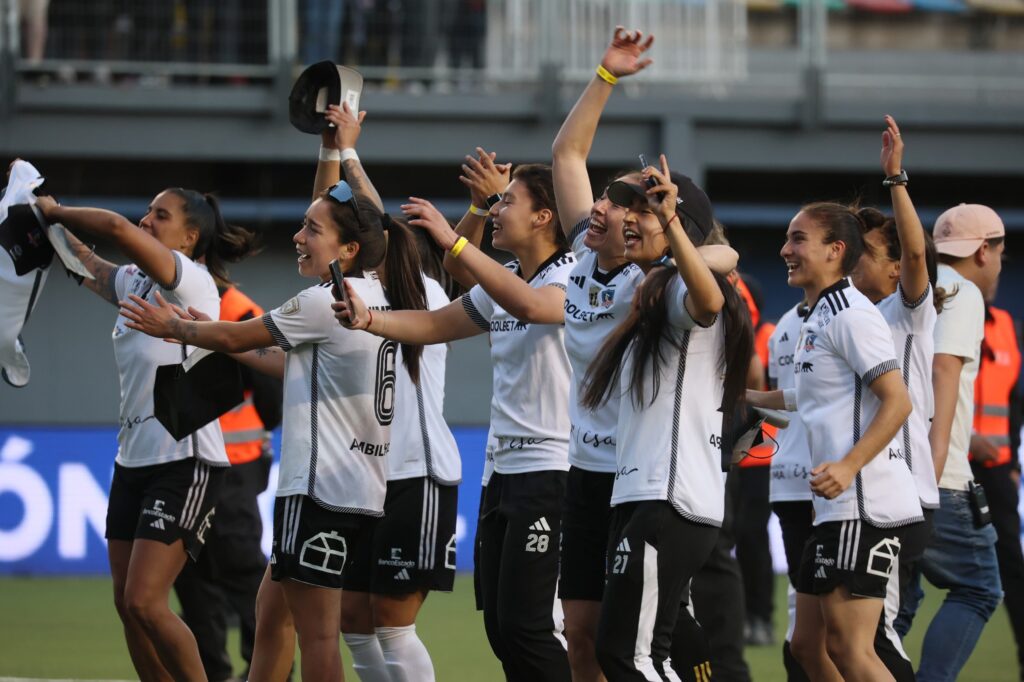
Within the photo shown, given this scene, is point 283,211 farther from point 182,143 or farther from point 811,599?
point 811,599

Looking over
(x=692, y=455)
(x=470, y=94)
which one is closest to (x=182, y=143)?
(x=470, y=94)

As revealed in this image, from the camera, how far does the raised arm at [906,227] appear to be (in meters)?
5.24

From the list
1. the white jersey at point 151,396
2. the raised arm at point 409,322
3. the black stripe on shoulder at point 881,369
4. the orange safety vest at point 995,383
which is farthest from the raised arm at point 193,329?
the orange safety vest at point 995,383

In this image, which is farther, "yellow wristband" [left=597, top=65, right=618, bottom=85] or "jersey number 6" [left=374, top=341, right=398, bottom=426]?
"yellow wristband" [left=597, top=65, right=618, bottom=85]

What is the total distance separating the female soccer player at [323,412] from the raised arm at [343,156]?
585mm

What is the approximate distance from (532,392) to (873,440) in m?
1.18

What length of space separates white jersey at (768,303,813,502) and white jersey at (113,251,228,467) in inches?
86.8

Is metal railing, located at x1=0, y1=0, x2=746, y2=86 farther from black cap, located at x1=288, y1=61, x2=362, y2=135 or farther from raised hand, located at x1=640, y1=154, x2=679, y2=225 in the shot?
raised hand, located at x1=640, y1=154, x2=679, y2=225

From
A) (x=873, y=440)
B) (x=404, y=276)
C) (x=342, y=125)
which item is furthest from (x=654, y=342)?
(x=342, y=125)

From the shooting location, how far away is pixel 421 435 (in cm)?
559

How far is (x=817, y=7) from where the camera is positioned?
15031mm

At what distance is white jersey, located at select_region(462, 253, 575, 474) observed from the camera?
523 cm

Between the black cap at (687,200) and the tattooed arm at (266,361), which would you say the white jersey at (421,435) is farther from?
the black cap at (687,200)

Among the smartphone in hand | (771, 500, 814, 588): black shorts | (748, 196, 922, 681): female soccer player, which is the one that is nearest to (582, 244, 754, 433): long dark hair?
(748, 196, 922, 681): female soccer player
